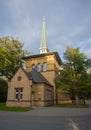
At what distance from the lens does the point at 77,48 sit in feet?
116

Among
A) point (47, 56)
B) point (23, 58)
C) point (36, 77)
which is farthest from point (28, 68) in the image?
point (36, 77)

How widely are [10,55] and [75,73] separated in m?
18.8

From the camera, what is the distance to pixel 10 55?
44.1 m

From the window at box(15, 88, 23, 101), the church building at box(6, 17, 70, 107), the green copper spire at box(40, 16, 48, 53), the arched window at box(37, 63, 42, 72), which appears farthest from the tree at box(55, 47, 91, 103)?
the green copper spire at box(40, 16, 48, 53)

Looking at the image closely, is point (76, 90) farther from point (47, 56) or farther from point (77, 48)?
point (47, 56)

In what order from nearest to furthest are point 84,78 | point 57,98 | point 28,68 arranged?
point 84,78, point 57,98, point 28,68

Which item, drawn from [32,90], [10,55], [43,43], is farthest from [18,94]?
[43,43]

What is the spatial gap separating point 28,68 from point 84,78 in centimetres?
1625

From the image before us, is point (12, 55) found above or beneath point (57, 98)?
above

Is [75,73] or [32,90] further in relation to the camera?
[75,73]

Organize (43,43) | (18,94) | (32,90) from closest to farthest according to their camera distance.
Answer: (18,94) → (32,90) → (43,43)

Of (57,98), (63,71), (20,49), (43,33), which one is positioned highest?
(43,33)

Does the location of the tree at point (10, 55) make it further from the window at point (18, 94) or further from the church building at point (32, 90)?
the window at point (18, 94)

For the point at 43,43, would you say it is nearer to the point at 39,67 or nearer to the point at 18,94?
the point at 39,67
